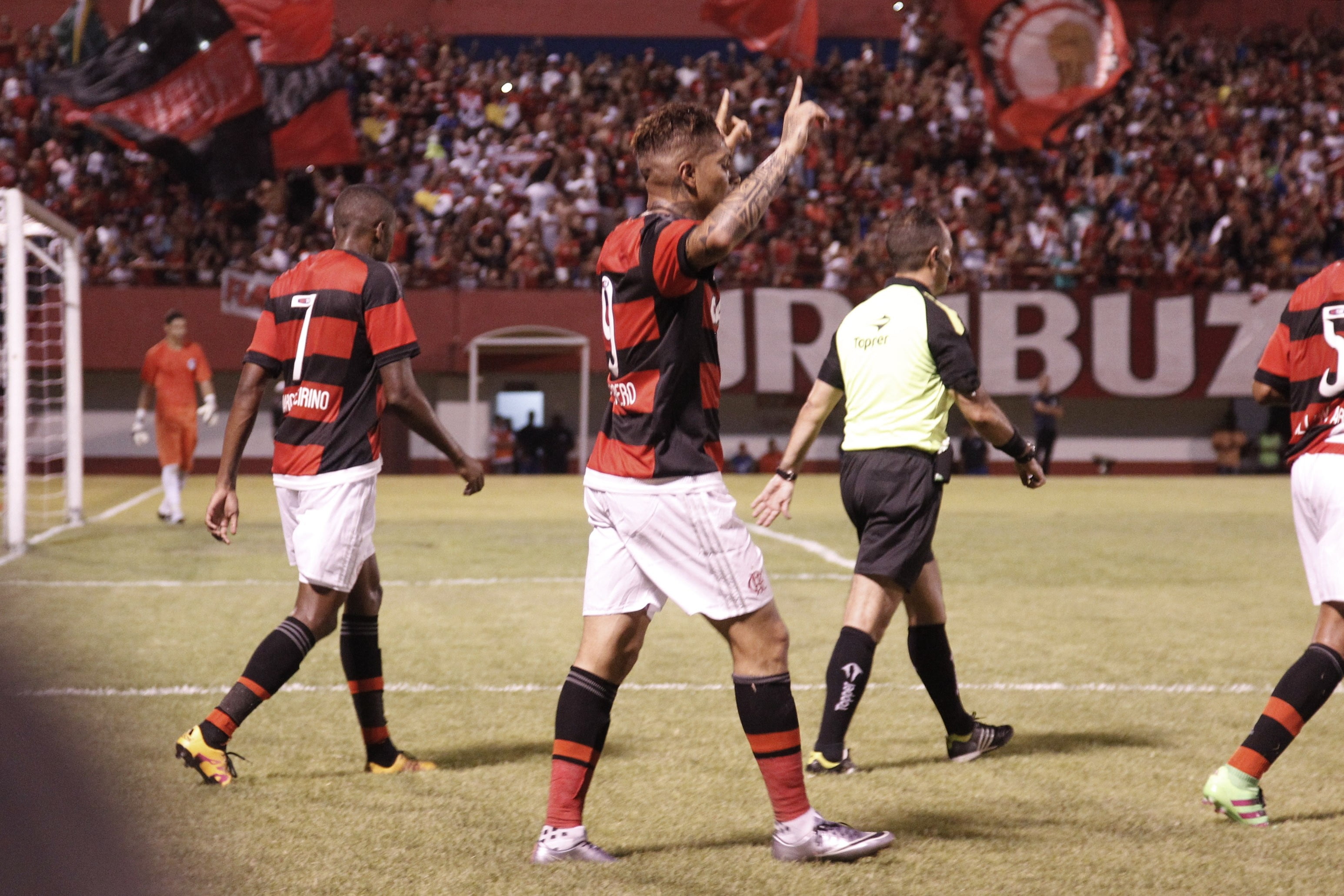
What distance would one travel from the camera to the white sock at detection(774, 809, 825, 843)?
157 inches

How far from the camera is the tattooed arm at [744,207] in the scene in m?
3.54

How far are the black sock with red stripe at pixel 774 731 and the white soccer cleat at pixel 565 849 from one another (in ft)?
1.78

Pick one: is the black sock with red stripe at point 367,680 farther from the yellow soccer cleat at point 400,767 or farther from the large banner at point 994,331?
the large banner at point 994,331

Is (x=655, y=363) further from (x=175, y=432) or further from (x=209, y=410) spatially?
(x=175, y=432)

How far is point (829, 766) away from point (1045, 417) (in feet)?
69.8

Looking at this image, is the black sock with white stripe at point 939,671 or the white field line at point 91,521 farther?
the white field line at point 91,521

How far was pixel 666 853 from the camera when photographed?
416cm

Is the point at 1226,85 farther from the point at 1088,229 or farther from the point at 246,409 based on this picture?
the point at 246,409

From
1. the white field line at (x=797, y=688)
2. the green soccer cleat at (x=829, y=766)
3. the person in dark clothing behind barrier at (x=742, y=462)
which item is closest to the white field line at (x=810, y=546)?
the white field line at (x=797, y=688)

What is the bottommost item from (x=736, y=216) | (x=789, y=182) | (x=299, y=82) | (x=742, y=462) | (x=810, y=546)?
(x=742, y=462)

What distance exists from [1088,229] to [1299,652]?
814 inches

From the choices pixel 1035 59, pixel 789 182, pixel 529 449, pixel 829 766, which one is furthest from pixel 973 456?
pixel 829 766

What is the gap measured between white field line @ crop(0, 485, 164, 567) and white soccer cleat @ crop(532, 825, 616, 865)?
8.76 m

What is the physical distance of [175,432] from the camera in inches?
568
